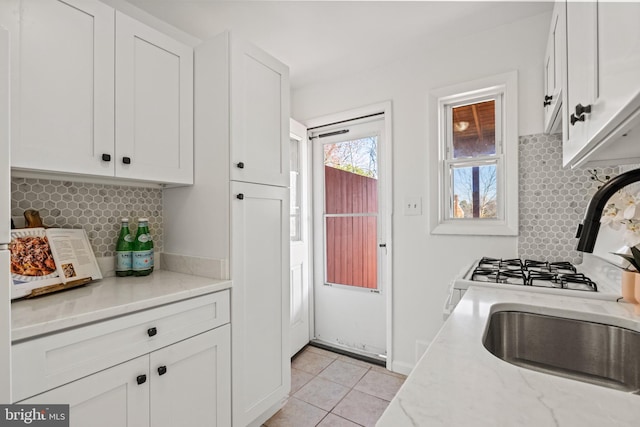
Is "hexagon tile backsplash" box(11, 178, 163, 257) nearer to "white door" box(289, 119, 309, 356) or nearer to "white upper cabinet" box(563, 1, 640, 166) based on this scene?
"white door" box(289, 119, 309, 356)

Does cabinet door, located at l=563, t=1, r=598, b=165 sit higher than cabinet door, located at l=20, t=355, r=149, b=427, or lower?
higher

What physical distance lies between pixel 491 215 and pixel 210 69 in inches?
79.3

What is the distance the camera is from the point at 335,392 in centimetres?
210

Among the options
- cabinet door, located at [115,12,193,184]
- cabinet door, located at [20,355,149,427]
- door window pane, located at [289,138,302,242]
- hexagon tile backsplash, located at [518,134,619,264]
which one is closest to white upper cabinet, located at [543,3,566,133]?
hexagon tile backsplash, located at [518,134,619,264]

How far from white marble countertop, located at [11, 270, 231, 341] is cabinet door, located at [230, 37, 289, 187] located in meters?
0.59

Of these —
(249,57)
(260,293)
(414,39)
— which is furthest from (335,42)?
(260,293)

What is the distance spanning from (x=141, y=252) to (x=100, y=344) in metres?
0.62

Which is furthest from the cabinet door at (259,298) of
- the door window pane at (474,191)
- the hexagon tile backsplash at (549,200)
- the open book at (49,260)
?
the hexagon tile backsplash at (549,200)

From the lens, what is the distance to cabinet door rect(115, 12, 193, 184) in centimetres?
140

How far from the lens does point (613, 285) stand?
119cm

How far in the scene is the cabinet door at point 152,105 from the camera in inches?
55.1

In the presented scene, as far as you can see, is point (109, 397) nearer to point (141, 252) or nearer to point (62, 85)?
point (141, 252)

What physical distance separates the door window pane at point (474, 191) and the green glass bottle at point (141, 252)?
2.02 metres

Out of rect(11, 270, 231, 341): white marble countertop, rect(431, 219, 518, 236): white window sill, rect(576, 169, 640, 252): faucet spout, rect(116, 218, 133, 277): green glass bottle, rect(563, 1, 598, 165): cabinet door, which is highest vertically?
rect(563, 1, 598, 165): cabinet door
